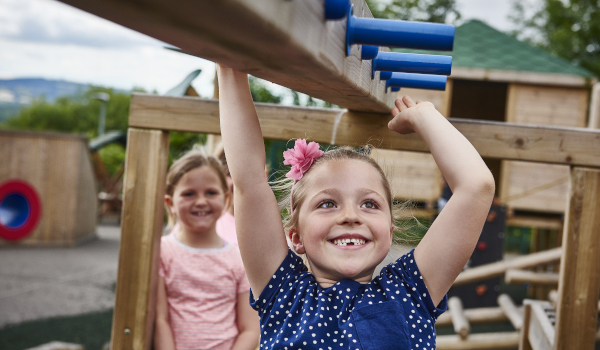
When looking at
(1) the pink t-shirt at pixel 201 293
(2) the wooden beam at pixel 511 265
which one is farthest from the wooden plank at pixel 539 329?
(2) the wooden beam at pixel 511 265

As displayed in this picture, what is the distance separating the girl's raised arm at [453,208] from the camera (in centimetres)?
129

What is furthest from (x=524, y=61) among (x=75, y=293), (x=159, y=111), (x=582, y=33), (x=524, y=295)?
(x=582, y=33)

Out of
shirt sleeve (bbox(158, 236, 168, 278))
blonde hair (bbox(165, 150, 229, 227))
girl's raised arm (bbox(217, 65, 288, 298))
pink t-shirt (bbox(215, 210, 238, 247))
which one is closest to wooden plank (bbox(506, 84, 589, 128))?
pink t-shirt (bbox(215, 210, 238, 247))

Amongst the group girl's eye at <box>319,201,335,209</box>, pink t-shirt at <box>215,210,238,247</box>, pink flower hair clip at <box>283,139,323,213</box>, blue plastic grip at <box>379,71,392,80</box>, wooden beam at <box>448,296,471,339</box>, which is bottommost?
wooden beam at <box>448,296,471,339</box>

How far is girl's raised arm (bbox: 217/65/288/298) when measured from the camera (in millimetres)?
1334

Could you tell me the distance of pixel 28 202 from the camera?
34.3 ft

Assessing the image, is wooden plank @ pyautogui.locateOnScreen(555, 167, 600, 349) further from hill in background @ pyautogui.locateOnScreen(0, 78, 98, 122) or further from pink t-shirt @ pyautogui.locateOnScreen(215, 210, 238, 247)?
hill in background @ pyautogui.locateOnScreen(0, 78, 98, 122)

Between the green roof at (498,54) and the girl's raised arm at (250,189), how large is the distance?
7.67 metres

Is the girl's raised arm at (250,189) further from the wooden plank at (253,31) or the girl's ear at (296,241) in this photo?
the wooden plank at (253,31)

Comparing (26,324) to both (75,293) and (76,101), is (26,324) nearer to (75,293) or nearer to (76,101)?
(75,293)

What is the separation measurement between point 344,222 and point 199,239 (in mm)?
1232

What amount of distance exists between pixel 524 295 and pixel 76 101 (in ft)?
161

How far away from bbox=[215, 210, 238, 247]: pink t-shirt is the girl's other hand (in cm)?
153

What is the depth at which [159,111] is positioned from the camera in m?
1.95
